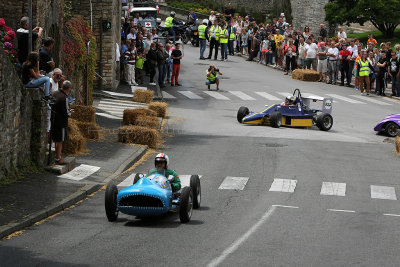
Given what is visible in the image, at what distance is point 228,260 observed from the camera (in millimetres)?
12859

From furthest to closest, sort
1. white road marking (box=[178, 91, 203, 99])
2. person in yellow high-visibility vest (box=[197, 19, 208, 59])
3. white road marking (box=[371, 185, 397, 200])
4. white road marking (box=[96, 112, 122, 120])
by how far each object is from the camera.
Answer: person in yellow high-visibility vest (box=[197, 19, 208, 59])
white road marking (box=[178, 91, 203, 99])
white road marking (box=[96, 112, 122, 120])
white road marking (box=[371, 185, 397, 200])

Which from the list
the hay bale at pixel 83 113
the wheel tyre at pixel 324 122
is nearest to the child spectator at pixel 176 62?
the wheel tyre at pixel 324 122

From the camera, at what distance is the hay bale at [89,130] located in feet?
81.7

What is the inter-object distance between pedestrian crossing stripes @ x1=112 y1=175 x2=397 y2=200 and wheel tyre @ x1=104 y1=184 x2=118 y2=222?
420 centimetres

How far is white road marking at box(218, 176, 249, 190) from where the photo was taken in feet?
65.4

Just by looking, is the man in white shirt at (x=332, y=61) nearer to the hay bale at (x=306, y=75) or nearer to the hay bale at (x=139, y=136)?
the hay bale at (x=306, y=75)

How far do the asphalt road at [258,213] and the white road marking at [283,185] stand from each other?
25 mm

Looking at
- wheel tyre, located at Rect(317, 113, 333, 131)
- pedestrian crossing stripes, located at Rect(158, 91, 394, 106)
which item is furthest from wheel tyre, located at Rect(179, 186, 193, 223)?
pedestrian crossing stripes, located at Rect(158, 91, 394, 106)

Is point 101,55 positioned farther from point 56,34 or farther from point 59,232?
point 59,232

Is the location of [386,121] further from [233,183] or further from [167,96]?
[167,96]

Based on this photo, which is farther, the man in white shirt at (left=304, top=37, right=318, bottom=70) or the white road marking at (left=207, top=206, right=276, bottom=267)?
the man in white shirt at (left=304, top=37, right=318, bottom=70)

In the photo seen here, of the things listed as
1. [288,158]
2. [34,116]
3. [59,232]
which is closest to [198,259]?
[59,232]

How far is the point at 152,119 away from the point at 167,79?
54.2ft

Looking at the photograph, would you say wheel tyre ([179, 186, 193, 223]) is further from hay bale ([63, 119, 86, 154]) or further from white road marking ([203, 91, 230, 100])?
white road marking ([203, 91, 230, 100])
